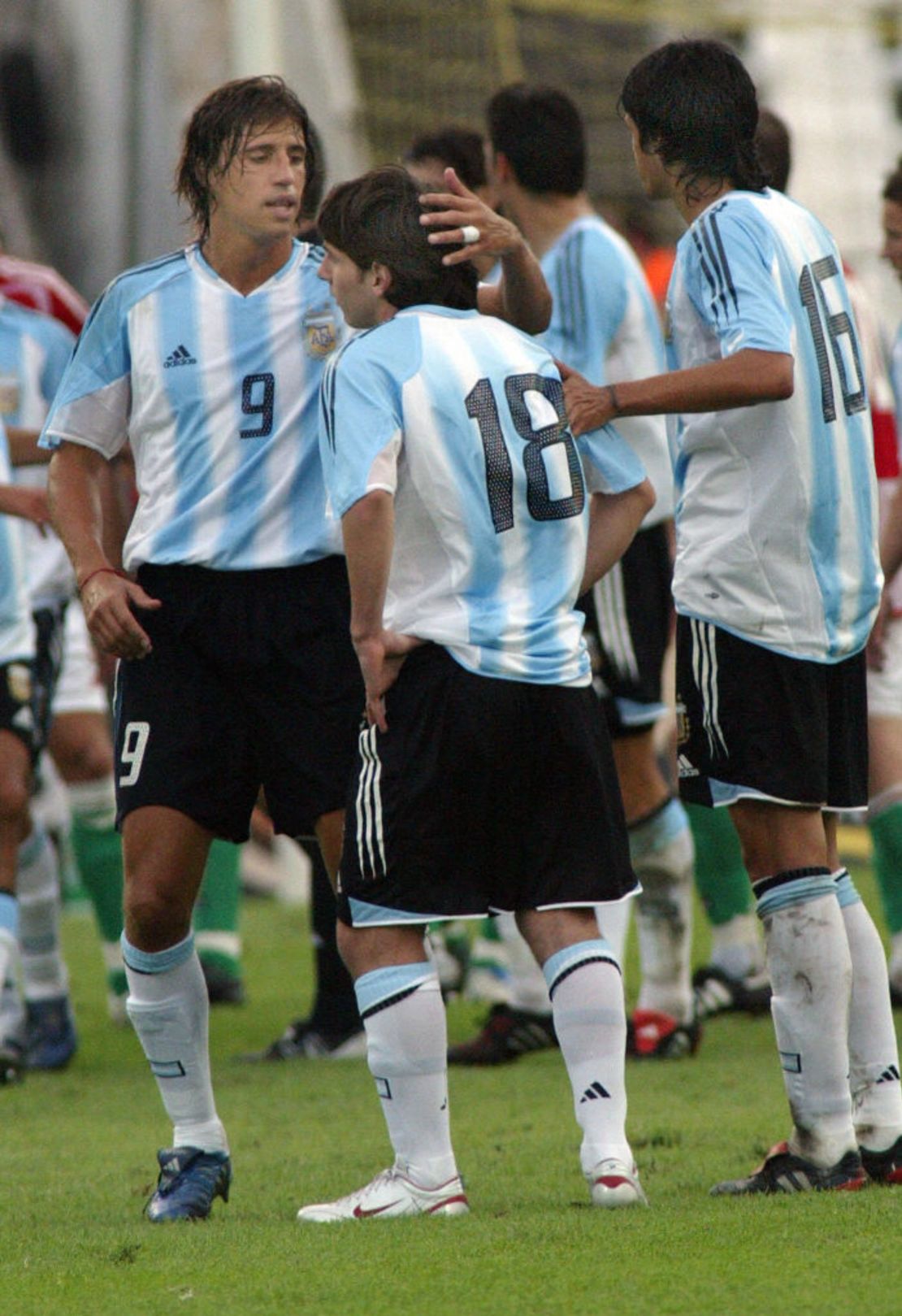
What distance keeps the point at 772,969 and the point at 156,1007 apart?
1.13 metres

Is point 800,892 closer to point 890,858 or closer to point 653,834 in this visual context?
point 653,834

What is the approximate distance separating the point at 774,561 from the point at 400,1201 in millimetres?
1270

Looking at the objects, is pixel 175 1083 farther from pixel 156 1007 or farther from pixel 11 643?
pixel 11 643

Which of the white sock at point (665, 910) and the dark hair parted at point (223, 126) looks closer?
the dark hair parted at point (223, 126)

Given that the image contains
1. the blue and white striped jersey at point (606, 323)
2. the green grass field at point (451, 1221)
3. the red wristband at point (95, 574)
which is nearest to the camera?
the green grass field at point (451, 1221)

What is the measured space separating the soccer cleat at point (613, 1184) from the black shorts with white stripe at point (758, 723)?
649mm

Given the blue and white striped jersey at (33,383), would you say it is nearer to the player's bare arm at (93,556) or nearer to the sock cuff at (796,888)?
the player's bare arm at (93,556)

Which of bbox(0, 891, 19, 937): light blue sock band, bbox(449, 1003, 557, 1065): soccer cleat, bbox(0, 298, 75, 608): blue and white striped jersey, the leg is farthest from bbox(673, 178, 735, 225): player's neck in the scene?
bbox(0, 298, 75, 608): blue and white striped jersey

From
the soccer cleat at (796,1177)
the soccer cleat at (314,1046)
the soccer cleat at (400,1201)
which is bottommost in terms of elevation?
the soccer cleat at (314,1046)

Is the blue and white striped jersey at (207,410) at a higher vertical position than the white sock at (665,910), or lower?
higher

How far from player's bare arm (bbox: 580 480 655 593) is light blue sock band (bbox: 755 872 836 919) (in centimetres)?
66

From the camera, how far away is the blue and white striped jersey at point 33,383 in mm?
6523

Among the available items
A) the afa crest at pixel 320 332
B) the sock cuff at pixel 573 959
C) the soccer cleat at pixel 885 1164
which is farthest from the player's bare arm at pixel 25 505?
the soccer cleat at pixel 885 1164

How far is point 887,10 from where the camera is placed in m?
16.7
